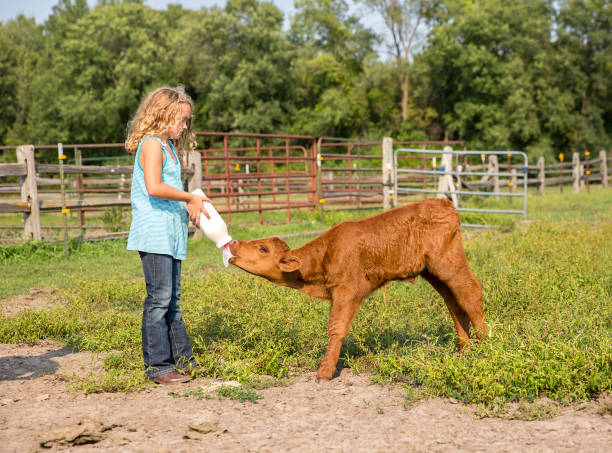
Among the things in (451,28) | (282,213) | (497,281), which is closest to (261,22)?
(451,28)

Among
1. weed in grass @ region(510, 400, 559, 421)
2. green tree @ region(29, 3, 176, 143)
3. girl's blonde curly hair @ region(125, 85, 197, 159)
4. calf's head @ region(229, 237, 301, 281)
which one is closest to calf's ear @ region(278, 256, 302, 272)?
calf's head @ region(229, 237, 301, 281)

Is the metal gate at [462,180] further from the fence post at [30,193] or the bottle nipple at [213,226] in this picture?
the bottle nipple at [213,226]

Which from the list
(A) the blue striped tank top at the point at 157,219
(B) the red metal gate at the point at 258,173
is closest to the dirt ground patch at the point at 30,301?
(A) the blue striped tank top at the point at 157,219

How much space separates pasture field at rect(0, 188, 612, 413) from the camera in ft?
11.9

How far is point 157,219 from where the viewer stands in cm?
404

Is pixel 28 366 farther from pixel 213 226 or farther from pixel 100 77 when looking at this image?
pixel 100 77

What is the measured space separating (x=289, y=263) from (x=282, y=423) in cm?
117

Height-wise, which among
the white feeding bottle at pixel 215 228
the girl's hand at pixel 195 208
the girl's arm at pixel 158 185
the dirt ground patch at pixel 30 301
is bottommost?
the dirt ground patch at pixel 30 301

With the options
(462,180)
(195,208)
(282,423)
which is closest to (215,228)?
(195,208)

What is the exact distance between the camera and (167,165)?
13.4 ft

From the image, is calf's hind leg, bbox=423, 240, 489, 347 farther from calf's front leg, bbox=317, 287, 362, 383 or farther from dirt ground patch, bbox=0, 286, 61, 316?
dirt ground patch, bbox=0, 286, 61, 316

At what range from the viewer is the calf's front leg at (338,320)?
4.06m

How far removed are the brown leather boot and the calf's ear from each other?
1.03 metres

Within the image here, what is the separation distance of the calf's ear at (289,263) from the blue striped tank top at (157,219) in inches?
28.0
